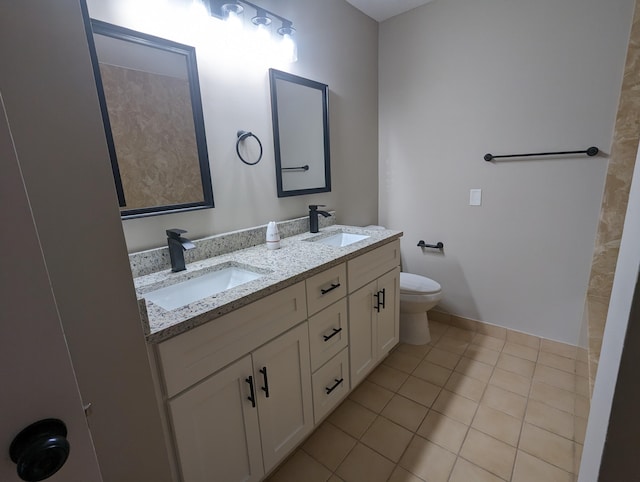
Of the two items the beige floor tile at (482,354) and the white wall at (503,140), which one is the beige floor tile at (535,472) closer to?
the beige floor tile at (482,354)

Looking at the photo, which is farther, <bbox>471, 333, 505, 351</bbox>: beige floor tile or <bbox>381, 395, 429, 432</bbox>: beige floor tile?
<bbox>471, 333, 505, 351</bbox>: beige floor tile

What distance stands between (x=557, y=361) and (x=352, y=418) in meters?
1.41

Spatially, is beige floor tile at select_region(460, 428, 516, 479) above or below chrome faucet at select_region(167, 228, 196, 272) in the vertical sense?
below

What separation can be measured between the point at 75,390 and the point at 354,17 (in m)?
2.53

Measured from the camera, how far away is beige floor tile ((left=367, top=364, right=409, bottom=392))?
5.99 ft

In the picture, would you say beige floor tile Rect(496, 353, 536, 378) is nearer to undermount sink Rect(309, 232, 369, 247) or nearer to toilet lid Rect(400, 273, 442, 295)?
toilet lid Rect(400, 273, 442, 295)

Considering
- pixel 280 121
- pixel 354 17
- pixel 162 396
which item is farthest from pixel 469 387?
pixel 354 17

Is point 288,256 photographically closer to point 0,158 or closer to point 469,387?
point 0,158

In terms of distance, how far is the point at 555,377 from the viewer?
1830mm

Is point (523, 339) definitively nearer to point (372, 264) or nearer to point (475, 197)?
point (475, 197)

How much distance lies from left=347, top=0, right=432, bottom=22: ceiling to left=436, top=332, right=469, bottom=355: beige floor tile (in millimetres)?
2378

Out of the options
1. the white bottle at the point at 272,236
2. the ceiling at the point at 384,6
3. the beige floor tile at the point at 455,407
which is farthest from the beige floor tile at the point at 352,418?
the ceiling at the point at 384,6

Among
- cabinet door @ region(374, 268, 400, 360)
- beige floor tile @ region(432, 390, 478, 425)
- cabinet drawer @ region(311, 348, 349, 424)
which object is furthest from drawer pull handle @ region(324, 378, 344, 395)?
beige floor tile @ region(432, 390, 478, 425)

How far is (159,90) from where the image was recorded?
125cm
